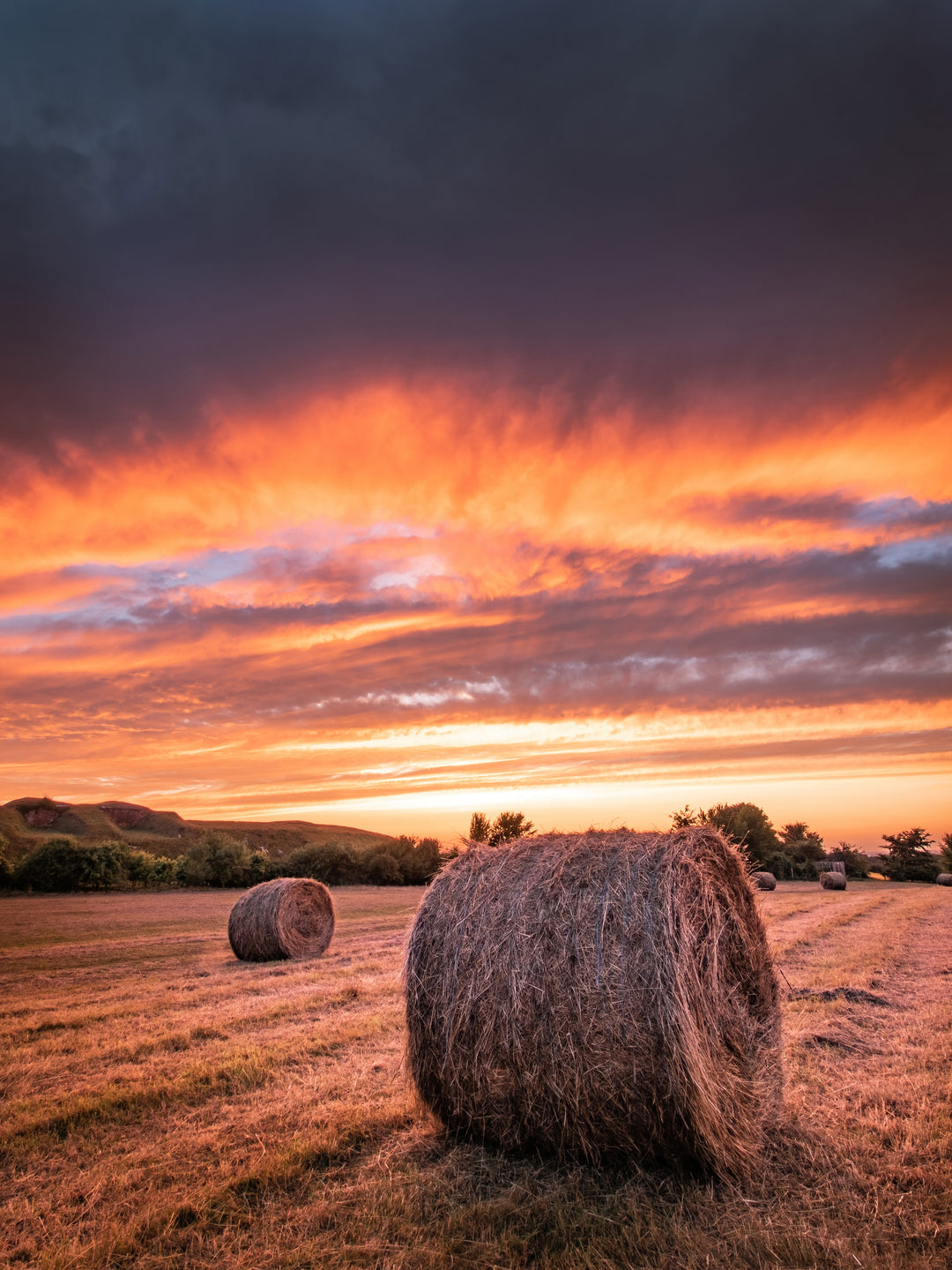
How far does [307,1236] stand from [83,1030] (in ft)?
20.9

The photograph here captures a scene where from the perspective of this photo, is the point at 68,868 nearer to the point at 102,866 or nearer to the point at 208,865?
the point at 102,866

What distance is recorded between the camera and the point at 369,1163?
189 inches

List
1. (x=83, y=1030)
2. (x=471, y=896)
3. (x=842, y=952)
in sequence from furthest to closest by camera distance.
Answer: (x=842, y=952), (x=83, y=1030), (x=471, y=896)

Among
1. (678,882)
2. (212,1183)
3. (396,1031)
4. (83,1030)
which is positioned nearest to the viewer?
(212,1183)

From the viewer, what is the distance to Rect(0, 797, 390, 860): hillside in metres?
70.7

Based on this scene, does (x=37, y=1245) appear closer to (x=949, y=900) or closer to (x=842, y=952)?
(x=842, y=952)

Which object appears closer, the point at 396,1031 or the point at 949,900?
the point at 396,1031

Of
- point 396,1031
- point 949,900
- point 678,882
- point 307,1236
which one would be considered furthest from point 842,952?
point 949,900

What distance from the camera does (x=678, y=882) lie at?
527cm

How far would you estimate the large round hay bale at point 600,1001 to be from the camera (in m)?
4.69

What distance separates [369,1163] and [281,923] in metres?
11.0

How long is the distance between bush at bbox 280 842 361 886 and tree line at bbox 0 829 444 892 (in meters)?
0.06

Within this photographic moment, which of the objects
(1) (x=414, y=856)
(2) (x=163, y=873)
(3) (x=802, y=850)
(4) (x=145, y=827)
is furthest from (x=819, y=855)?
(4) (x=145, y=827)

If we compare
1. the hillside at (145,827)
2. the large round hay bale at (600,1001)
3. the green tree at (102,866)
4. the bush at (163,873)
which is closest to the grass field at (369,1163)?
the large round hay bale at (600,1001)
